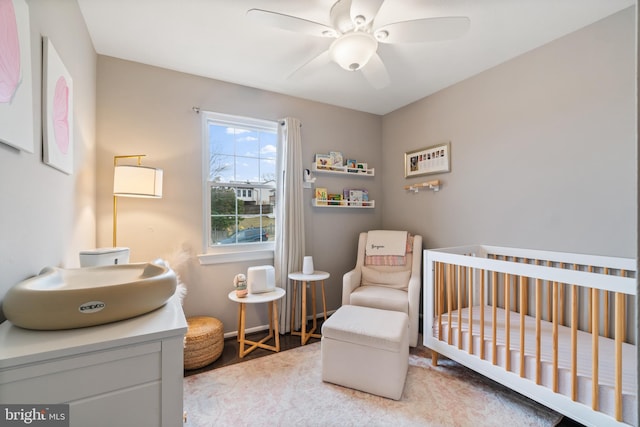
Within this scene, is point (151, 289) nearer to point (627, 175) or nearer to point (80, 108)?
point (80, 108)

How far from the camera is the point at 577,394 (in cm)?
129

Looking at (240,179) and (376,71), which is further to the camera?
(240,179)

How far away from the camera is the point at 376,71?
5.97 feet

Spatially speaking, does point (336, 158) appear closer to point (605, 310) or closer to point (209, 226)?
point (209, 226)

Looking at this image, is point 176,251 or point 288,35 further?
point 176,251

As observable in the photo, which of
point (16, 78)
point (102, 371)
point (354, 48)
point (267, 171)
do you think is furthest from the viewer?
point (267, 171)

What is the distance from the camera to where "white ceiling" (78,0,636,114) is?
1592 mm

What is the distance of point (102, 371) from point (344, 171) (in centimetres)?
269

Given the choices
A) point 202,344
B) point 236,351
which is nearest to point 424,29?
point 202,344

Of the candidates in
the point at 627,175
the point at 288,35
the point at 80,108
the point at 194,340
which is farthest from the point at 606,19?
the point at 194,340

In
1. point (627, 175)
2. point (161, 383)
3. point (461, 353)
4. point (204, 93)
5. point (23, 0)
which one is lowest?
point (461, 353)

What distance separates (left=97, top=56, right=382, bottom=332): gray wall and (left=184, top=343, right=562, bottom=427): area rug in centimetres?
77

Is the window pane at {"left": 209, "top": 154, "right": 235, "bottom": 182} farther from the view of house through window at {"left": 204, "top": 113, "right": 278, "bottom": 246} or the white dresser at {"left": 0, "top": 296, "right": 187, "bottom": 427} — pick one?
the white dresser at {"left": 0, "top": 296, "right": 187, "bottom": 427}

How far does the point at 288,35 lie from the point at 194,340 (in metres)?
2.31
